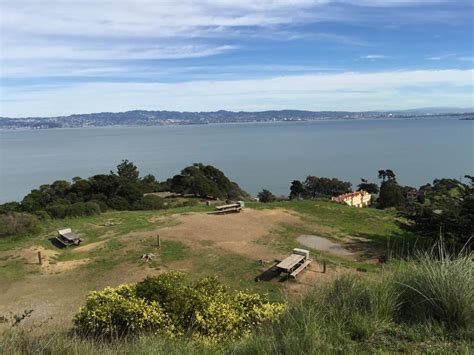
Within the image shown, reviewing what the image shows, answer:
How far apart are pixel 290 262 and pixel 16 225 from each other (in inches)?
372

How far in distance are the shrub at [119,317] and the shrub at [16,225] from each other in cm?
933

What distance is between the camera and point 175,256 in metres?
10.9

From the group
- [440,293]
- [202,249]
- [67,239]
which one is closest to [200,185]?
[67,239]

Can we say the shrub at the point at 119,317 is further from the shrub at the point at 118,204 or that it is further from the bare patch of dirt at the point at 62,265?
the shrub at the point at 118,204

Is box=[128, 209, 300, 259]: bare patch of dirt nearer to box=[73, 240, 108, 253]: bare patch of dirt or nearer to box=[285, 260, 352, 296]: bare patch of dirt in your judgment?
box=[73, 240, 108, 253]: bare patch of dirt

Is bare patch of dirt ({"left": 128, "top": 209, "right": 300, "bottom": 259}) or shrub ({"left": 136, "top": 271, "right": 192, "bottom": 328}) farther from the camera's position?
bare patch of dirt ({"left": 128, "top": 209, "right": 300, "bottom": 259})

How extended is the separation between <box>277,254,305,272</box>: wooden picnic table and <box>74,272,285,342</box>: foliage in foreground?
3.62m

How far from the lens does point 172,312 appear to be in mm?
5246

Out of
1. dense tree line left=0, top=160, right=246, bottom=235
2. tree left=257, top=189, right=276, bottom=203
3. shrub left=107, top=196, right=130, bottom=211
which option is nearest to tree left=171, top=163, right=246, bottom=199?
dense tree line left=0, top=160, right=246, bottom=235

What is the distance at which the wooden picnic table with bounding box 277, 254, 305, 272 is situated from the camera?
9.20 meters

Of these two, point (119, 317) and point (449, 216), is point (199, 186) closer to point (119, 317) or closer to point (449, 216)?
point (449, 216)

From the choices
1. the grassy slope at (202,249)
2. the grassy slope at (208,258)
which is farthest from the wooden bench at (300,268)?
the grassy slope at (202,249)

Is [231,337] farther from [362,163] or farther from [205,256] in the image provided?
[362,163]

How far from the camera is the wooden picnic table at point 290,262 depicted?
9.20 m
